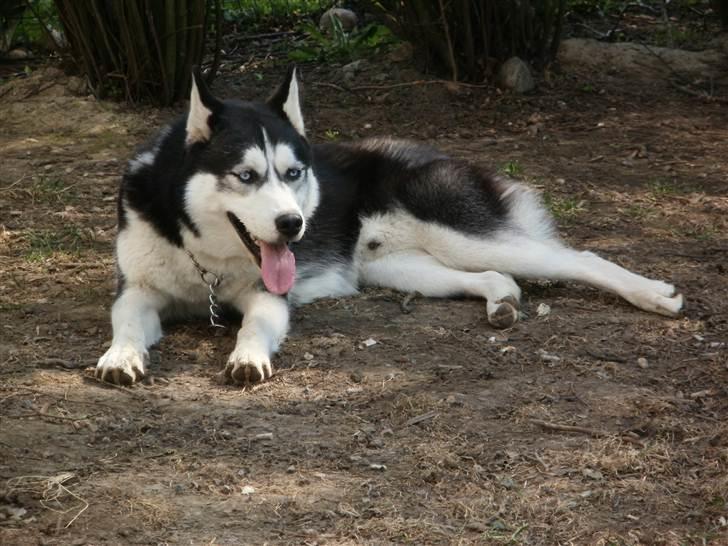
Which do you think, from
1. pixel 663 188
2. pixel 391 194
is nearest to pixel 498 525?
pixel 391 194

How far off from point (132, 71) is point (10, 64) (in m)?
1.95

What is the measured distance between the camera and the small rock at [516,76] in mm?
9383

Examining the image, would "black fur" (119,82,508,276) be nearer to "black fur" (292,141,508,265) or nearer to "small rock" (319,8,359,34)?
"black fur" (292,141,508,265)

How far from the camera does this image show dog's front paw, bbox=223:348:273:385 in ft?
15.7

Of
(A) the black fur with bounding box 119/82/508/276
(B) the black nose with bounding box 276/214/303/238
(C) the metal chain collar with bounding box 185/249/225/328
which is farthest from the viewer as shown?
(C) the metal chain collar with bounding box 185/249/225/328

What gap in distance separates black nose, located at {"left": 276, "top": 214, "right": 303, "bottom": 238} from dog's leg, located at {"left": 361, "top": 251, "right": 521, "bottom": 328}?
3.79ft

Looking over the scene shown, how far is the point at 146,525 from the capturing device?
3.57m

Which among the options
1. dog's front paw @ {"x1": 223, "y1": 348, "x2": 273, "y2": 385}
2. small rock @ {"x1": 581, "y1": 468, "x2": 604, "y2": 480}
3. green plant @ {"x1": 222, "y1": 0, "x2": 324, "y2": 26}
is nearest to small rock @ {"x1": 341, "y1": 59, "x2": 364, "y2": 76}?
green plant @ {"x1": 222, "y1": 0, "x2": 324, "y2": 26}

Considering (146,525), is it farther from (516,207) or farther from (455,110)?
(455,110)

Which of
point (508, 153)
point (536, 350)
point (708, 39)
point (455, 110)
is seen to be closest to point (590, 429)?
point (536, 350)

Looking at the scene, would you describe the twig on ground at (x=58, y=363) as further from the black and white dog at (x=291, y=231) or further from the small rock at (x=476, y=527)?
the small rock at (x=476, y=527)

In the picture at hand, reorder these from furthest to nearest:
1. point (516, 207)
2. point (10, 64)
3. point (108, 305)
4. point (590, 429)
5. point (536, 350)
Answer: point (10, 64), point (516, 207), point (108, 305), point (536, 350), point (590, 429)

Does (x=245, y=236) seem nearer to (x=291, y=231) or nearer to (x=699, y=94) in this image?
(x=291, y=231)

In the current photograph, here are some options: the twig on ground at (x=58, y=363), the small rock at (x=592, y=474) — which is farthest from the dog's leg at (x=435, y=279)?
the twig on ground at (x=58, y=363)
